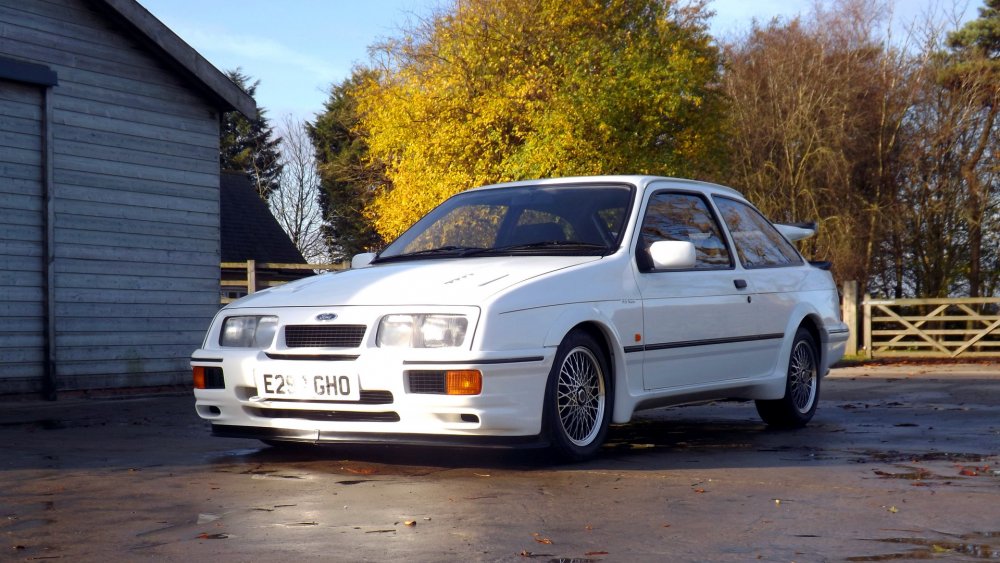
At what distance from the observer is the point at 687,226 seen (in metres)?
7.72

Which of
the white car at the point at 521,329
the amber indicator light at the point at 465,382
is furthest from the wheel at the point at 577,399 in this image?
the amber indicator light at the point at 465,382

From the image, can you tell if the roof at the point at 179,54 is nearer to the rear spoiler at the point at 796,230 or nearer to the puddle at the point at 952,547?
the rear spoiler at the point at 796,230

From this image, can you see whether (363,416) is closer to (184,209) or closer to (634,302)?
(634,302)

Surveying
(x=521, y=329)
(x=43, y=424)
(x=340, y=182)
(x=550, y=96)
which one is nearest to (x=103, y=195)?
(x=43, y=424)

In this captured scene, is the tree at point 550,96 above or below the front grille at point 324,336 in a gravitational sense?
above

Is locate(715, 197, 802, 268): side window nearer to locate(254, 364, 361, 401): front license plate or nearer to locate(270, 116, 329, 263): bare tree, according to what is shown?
locate(254, 364, 361, 401): front license plate

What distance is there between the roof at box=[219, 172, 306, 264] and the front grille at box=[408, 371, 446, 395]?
32.2m

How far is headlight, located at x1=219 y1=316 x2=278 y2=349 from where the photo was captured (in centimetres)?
641

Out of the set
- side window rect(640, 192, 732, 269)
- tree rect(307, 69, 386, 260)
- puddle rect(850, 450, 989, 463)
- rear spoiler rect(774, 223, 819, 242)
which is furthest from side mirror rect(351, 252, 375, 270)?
tree rect(307, 69, 386, 260)

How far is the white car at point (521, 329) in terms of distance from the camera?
588 centimetres

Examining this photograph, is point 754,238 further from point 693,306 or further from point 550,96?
point 550,96

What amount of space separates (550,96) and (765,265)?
24.2 m

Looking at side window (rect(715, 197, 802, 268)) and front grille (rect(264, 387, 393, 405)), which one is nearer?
front grille (rect(264, 387, 393, 405))

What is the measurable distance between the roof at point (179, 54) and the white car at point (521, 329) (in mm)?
6427
